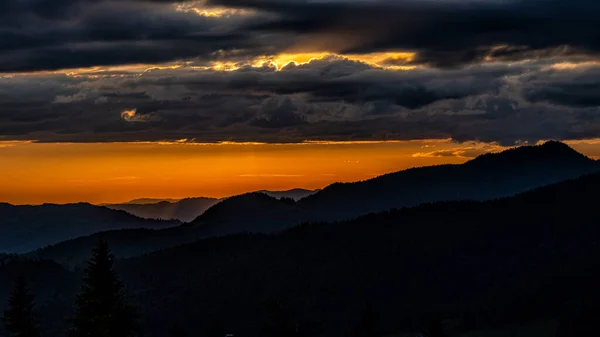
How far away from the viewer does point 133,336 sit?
41.8 metres

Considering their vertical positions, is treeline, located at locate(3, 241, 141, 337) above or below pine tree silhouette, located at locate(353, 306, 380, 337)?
above

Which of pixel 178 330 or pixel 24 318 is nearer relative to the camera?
pixel 24 318

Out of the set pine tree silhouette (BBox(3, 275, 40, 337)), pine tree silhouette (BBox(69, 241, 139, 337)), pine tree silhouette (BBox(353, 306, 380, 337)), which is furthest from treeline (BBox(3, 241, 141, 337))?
pine tree silhouette (BBox(353, 306, 380, 337))

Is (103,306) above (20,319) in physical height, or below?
above

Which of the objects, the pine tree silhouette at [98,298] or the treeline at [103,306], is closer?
the treeline at [103,306]

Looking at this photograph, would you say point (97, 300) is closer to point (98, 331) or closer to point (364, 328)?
point (98, 331)

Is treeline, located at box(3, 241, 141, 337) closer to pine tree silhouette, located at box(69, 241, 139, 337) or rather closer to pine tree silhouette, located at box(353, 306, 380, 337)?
pine tree silhouette, located at box(69, 241, 139, 337)

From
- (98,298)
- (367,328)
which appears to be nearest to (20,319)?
(98,298)

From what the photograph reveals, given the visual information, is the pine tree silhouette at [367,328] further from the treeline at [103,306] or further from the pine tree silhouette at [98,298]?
the pine tree silhouette at [98,298]

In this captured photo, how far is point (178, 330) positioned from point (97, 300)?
76.7 m

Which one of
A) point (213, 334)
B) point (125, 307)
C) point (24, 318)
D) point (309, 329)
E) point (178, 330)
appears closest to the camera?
point (309, 329)

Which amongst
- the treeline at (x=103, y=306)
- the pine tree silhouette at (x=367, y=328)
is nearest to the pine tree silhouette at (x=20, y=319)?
the treeline at (x=103, y=306)

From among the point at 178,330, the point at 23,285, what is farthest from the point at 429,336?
the point at 178,330

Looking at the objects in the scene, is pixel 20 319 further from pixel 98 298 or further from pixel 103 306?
pixel 103 306
